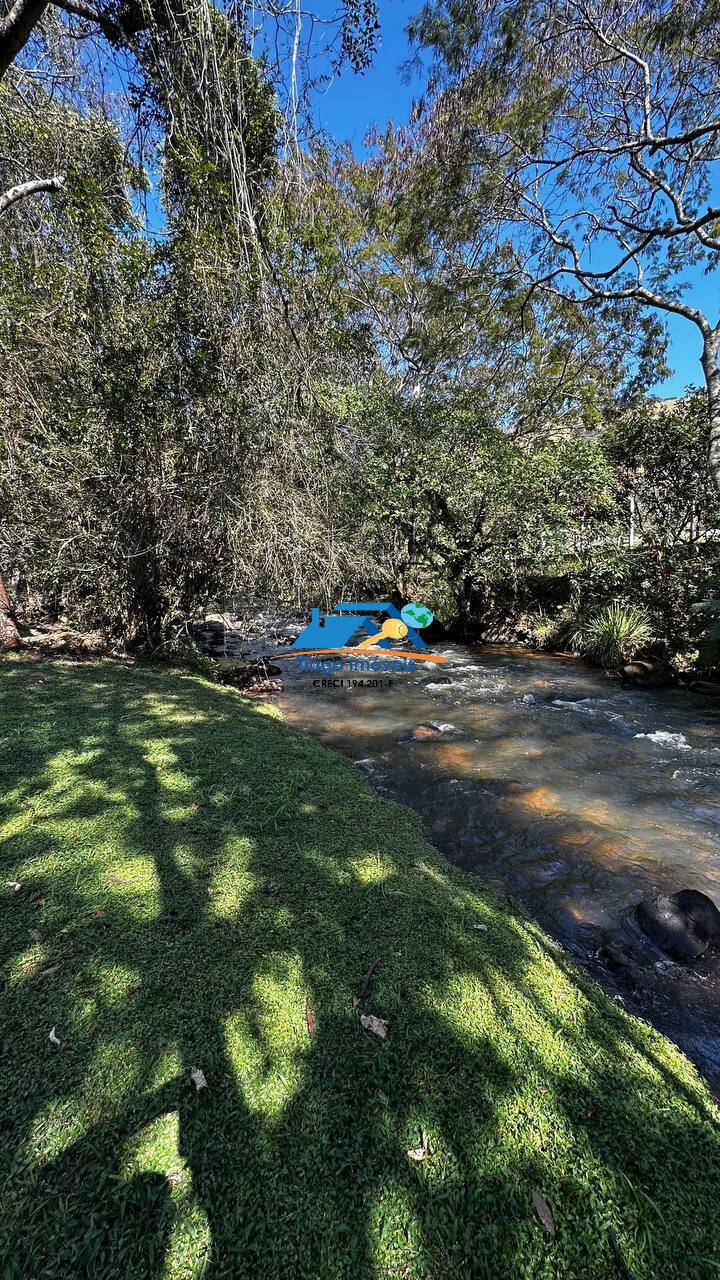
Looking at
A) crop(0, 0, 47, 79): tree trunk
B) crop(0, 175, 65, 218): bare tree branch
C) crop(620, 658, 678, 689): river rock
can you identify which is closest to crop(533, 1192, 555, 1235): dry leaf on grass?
crop(0, 0, 47, 79): tree trunk

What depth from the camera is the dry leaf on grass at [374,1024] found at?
1.69m

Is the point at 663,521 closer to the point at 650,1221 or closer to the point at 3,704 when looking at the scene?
the point at 650,1221

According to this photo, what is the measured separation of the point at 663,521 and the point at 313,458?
6.58 m

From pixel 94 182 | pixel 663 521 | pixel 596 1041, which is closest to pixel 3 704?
pixel 596 1041

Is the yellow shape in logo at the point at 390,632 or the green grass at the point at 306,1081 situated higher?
the yellow shape in logo at the point at 390,632

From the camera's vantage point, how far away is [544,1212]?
4.14ft

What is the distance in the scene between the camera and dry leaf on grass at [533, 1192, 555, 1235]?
124cm

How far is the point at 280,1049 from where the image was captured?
5.23 feet

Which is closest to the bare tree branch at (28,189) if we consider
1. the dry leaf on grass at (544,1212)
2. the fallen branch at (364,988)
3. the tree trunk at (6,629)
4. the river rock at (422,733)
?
the tree trunk at (6,629)

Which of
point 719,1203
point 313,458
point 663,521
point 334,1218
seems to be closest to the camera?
point 334,1218

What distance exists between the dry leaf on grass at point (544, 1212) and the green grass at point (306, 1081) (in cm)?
2
